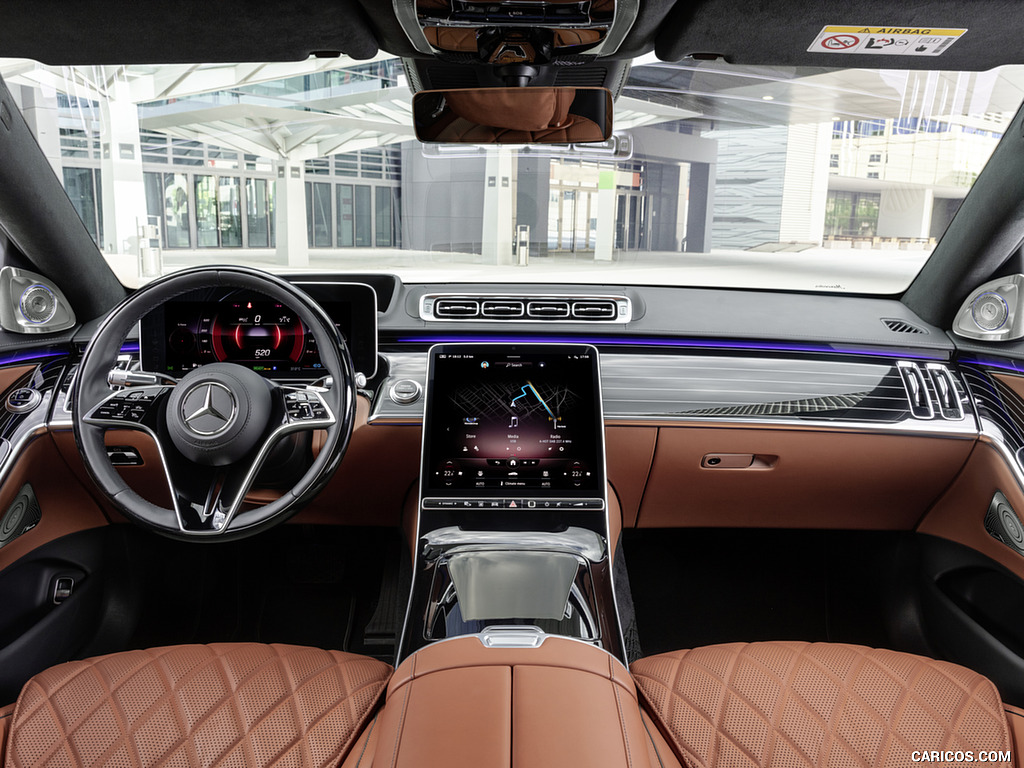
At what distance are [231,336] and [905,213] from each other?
242 centimetres

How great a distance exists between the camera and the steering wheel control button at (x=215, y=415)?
1516mm

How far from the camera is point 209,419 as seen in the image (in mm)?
1518

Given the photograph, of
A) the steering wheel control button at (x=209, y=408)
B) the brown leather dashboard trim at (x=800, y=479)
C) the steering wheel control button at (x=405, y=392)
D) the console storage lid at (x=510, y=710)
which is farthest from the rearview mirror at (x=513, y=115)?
the console storage lid at (x=510, y=710)

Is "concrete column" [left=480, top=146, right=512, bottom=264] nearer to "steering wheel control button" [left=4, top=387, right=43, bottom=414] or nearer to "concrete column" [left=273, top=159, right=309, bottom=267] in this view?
"concrete column" [left=273, top=159, right=309, bottom=267]

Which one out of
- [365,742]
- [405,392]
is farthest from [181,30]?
[365,742]

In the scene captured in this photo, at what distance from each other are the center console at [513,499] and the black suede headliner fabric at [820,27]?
0.86 m

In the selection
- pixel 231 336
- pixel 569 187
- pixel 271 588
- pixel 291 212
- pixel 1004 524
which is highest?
pixel 569 187

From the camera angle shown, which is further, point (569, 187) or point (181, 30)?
point (569, 187)

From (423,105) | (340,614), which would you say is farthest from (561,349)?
(340,614)

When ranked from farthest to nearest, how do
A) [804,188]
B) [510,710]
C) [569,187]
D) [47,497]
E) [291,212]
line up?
[291,212] → [804,188] → [569,187] → [47,497] → [510,710]

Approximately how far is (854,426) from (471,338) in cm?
125

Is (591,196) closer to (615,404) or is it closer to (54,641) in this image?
(615,404)

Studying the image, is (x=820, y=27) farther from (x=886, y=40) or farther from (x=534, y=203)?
(x=534, y=203)

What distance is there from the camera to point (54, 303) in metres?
2.21
